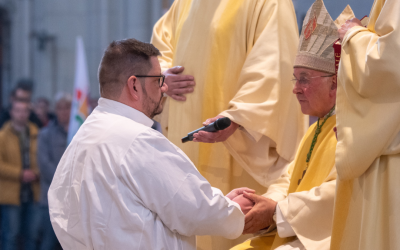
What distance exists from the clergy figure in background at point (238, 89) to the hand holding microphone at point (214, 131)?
0.03 meters

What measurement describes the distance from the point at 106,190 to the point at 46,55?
7634 mm

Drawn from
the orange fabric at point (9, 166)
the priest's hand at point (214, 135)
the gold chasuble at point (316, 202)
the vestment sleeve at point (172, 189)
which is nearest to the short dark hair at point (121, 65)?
the vestment sleeve at point (172, 189)

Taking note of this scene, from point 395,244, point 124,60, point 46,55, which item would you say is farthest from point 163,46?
point 46,55

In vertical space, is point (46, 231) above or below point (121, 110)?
below

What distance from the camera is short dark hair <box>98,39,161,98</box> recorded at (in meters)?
2.31

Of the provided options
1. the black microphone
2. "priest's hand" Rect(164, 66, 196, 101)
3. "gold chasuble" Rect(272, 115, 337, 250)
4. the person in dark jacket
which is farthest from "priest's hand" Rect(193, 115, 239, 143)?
the person in dark jacket

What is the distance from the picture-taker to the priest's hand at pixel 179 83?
3265mm

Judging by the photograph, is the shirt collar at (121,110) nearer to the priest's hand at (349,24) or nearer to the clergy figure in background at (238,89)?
the clergy figure in background at (238,89)

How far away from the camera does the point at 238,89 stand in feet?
10.5

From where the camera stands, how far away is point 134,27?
8555 millimetres

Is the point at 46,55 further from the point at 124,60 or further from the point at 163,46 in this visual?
the point at 124,60

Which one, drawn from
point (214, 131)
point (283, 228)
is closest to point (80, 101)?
point (214, 131)

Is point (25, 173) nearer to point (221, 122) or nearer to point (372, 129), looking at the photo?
point (221, 122)

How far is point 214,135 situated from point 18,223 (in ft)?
13.2
